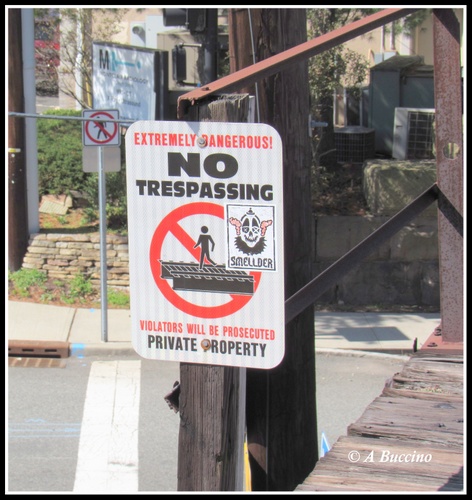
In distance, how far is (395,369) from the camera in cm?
948

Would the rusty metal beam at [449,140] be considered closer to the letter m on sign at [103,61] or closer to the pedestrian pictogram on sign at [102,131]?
the pedestrian pictogram on sign at [102,131]

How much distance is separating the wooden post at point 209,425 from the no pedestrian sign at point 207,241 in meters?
0.07

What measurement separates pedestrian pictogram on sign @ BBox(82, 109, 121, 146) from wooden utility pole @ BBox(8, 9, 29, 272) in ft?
7.87

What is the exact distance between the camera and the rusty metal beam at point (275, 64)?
246cm

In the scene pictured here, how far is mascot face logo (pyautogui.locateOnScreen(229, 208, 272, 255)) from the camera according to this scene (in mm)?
2361

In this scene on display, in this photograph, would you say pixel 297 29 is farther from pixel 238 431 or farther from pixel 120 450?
pixel 120 450

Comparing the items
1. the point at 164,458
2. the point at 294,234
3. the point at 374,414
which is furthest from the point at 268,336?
the point at 164,458

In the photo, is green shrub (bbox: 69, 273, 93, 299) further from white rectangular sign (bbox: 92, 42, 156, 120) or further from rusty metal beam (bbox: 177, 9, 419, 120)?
rusty metal beam (bbox: 177, 9, 419, 120)

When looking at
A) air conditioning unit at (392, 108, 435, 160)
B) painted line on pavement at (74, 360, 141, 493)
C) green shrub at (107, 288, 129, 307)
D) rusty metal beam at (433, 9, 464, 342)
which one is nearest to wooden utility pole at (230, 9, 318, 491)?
rusty metal beam at (433, 9, 464, 342)

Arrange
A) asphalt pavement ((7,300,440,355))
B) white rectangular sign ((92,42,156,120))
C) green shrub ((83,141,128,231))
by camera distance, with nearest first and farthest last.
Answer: asphalt pavement ((7,300,440,355)) → white rectangular sign ((92,42,156,120)) → green shrub ((83,141,128,231))

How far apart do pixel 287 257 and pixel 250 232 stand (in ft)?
A: 6.99

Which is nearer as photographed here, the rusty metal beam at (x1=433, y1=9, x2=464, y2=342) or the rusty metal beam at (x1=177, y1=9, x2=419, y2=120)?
the rusty metal beam at (x1=177, y1=9, x2=419, y2=120)

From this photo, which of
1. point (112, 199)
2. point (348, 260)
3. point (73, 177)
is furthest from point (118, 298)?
point (348, 260)

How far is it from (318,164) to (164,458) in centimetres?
735
